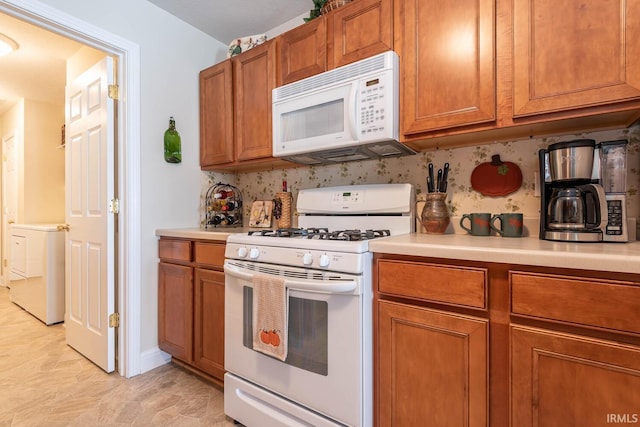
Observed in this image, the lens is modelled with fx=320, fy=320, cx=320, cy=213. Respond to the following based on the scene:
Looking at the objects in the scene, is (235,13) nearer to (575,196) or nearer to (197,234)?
(197,234)

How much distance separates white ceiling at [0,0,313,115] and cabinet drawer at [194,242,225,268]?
160cm

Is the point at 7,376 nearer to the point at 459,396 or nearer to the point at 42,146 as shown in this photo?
the point at 459,396

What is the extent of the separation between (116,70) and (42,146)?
2.83 metres

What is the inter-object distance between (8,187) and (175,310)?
4.01 metres

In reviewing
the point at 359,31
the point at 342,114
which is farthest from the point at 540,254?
the point at 359,31

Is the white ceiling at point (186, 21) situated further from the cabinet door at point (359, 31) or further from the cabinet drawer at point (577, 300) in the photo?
the cabinet drawer at point (577, 300)

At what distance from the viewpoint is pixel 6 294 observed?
400 cm

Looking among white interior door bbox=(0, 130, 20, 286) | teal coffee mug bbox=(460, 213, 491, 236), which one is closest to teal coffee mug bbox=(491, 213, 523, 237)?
teal coffee mug bbox=(460, 213, 491, 236)

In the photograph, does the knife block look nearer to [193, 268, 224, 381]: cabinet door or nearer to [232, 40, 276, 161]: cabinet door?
[232, 40, 276, 161]: cabinet door

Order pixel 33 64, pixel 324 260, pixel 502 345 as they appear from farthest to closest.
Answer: pixel 33 64
pixel 324 260
pixel 502 345

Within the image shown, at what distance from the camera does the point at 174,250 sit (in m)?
2.05

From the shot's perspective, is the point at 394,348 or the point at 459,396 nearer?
the point at 459,396

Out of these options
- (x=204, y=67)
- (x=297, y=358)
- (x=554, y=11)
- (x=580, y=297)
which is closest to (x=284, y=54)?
(x=204, y=67)

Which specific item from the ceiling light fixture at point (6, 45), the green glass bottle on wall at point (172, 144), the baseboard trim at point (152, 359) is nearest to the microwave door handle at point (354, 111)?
the green glass bottle on wall at point (172, 144)
